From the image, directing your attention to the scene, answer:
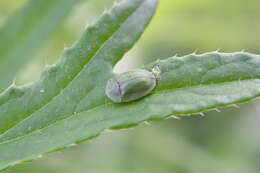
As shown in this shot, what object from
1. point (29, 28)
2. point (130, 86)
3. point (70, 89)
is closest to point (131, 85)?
point (130, 86)

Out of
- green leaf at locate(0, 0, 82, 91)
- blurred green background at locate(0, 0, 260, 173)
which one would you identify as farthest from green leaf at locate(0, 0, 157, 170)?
blurred green background at locate(0, 0, 260, 173)

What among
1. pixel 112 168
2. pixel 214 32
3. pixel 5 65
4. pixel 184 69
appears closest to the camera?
pixel 184 69

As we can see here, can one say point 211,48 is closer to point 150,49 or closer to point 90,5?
point 150,49

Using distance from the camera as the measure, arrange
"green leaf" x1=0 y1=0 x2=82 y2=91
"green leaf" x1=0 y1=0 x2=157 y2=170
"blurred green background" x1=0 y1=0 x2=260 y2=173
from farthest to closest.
Result: "blurred green background" x1=0 y1=0 x2=260 y2=173 → "green leaf" x1=0 y1=0 x2=82 y2=91 → "green leaf" x1=0 y1=0 x2=157 y2=170

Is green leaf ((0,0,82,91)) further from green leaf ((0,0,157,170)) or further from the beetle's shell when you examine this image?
the beetle's shell

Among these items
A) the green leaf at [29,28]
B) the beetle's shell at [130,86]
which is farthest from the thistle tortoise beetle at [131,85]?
the green leaf at [29,28]

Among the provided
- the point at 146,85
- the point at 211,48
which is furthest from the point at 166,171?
the point at 146,85
